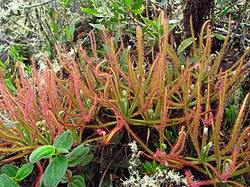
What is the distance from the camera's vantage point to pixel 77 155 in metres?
0.81

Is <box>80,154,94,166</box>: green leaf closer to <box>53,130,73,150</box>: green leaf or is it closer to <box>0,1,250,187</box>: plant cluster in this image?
<box>0,1,250,187</box>: plant cluster

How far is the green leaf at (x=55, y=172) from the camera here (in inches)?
28.7

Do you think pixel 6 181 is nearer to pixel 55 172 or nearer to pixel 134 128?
pixel 55 172

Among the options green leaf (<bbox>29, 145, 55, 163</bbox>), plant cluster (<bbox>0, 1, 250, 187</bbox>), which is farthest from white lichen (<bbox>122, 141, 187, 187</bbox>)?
green leaf (<bbox>29, 145, 55, 163</bbox>)

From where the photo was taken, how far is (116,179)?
3.10 ft

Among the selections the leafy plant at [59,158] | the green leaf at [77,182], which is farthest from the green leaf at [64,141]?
the green leaf at [77,182]

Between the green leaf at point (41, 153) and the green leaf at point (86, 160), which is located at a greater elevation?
the green leaf at point (41, 153)

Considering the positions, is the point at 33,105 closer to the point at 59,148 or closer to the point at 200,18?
the point at 59,148

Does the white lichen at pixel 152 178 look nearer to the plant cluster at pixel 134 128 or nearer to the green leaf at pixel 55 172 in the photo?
the plant cluster at pixel 134 128

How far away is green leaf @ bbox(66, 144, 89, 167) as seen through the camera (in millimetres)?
807

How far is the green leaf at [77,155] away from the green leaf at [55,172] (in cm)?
4

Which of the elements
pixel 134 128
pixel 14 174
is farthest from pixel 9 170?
pixel 134 128

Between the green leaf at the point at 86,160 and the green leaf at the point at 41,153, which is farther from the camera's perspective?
the green leaf at the point at 86,160

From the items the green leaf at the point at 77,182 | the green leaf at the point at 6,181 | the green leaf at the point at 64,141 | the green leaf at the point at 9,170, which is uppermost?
the green leaf at the point at 64,141
